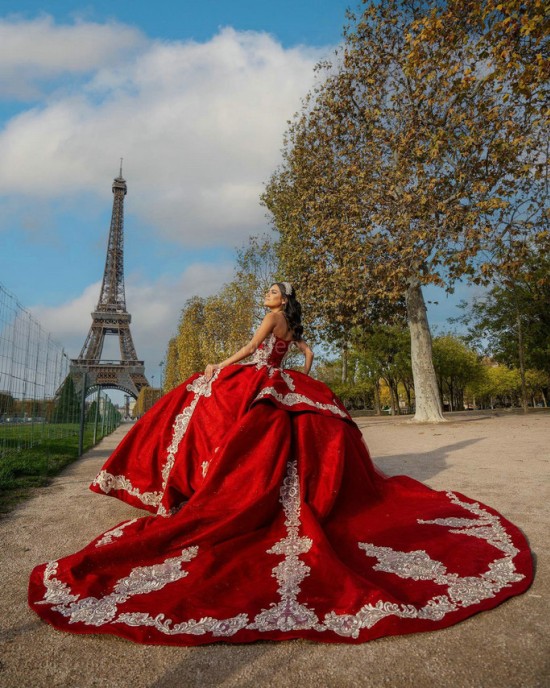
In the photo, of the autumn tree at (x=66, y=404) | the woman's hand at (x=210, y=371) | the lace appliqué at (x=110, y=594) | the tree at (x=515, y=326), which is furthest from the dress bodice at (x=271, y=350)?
the tree at (x=515, y=326)

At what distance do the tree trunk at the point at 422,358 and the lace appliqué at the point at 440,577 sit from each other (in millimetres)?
13512

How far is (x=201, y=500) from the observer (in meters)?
3.26

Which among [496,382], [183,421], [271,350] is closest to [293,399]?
[271,350]

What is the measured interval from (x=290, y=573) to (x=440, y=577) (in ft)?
2.60

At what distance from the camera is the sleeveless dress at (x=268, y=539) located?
2121 mm

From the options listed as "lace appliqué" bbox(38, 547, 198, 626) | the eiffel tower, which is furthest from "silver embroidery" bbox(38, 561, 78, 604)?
the eiffel tower

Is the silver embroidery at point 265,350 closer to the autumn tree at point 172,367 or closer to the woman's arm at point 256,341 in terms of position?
the woman's arm at point 256,341

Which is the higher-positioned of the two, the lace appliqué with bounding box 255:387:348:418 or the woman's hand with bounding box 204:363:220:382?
the woman's hand with bounding box 204:363:220:382

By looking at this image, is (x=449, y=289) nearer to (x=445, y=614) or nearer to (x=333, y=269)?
(x=333, y=269)

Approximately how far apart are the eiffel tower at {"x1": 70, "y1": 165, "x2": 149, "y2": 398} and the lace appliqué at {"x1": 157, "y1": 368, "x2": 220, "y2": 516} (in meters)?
52.9

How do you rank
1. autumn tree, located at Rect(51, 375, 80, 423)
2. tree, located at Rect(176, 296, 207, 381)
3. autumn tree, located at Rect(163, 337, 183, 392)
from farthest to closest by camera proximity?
autumn tree, located at Rect(163, 337, 183, 392) → tree, located at Rect(176, 296, 207, 381) → autumn tree, located at Rect(51, 375, 80, 423)

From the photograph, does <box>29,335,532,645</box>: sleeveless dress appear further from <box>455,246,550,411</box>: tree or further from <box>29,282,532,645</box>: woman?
<box>455,246,550,411</box>: tree

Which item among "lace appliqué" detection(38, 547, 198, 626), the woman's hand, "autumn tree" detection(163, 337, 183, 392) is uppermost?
"autumn tree" detection(163, 337, 183, 392)

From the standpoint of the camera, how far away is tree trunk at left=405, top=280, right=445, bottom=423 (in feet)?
54.1
